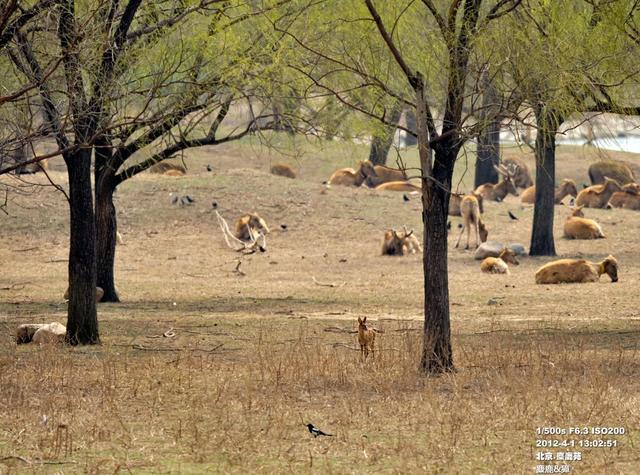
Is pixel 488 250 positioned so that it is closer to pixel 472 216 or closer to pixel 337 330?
pixel 472 216

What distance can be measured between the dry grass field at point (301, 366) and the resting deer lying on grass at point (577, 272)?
335 millimetres

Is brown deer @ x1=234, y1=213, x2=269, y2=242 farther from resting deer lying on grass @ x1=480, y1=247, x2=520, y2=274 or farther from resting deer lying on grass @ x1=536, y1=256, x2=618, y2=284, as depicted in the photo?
resting deer lying on grass @ x1=536, y1=256, x2=618, y2=284

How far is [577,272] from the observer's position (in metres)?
20.3

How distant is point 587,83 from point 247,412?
4896mm

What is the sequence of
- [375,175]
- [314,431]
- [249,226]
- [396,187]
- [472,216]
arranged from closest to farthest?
[314,431]
[472,216]
[249,226]
[396,187]
[375,175]

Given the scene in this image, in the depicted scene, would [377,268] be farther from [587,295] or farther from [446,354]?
[446,354]

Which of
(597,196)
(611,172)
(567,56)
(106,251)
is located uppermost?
(611,172)

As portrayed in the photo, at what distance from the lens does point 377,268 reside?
24.1 meters

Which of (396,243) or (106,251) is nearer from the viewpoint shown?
(106,251)

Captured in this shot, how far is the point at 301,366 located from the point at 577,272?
1035 centimetres

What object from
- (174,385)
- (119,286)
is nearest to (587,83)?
(174,385)

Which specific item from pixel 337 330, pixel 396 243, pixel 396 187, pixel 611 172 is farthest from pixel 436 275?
pixel 611 172

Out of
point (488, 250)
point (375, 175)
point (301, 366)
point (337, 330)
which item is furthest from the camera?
point (375, 175)

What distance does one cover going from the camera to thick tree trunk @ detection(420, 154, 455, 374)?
11.1 meters
